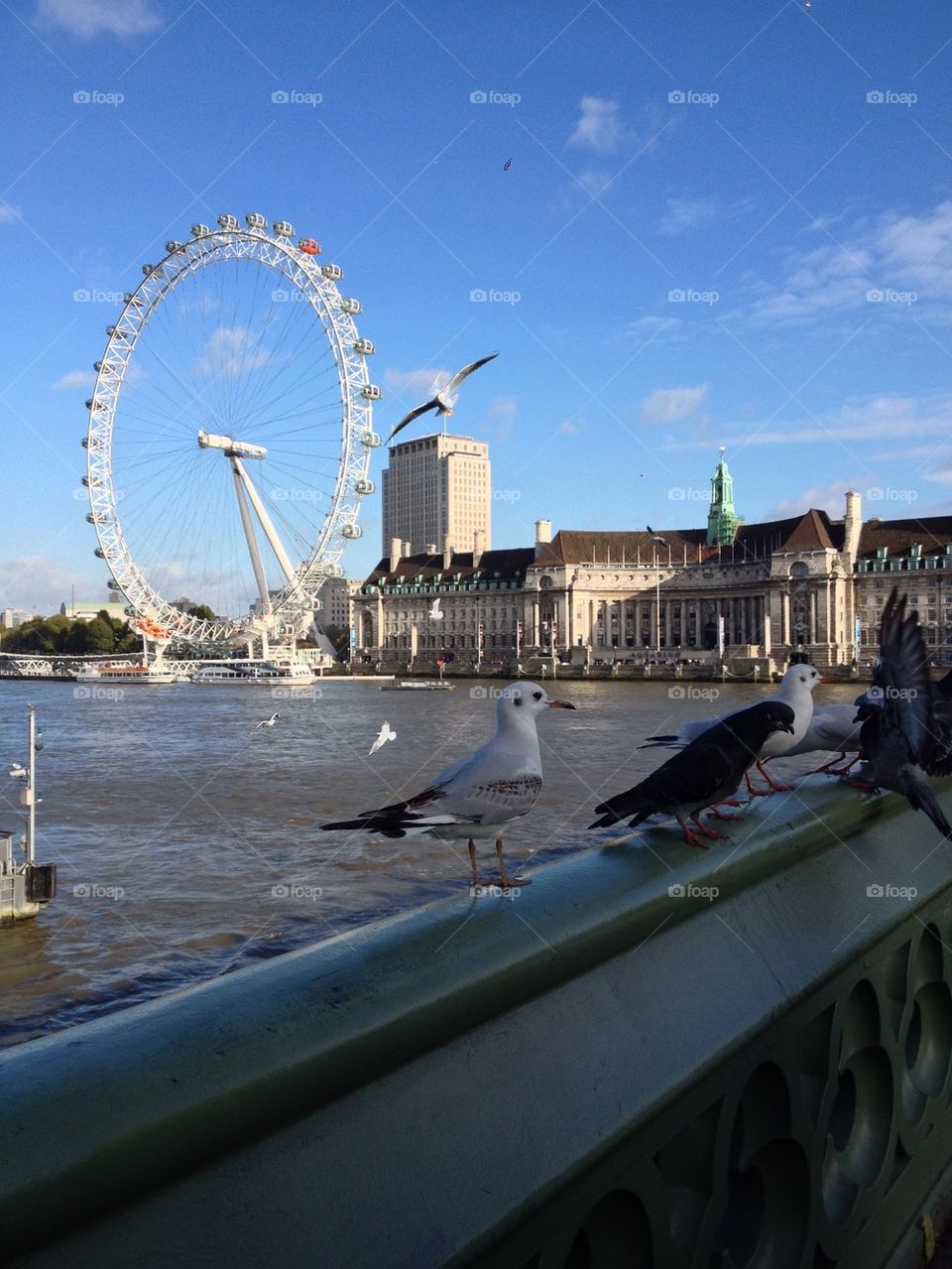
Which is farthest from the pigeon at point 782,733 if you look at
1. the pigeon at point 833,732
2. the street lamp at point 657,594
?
the street lamp at point 657,594

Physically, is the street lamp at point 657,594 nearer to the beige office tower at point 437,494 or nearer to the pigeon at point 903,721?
the beige office tower at point 437,494

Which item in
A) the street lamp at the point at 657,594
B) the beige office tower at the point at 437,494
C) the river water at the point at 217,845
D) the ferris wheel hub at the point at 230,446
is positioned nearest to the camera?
the river water at the point at 217,845

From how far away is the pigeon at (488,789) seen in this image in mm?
1921

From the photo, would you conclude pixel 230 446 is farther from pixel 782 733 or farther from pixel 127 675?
pixel 782 733

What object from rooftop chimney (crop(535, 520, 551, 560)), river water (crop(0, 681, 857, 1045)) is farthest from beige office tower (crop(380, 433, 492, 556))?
river water (crop(0, 681, 857, 1045))

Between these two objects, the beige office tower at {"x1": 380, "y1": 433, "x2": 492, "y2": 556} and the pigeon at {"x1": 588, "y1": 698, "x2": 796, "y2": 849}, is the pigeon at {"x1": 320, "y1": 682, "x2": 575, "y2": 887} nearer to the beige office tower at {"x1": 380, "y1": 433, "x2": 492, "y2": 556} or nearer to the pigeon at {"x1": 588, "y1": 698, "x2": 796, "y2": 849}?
the pigeon at {"x1": 588, "y1": 698, "x2": 796, "y2": 849}

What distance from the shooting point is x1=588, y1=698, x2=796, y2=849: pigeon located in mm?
1873

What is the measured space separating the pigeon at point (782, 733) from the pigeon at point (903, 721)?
196 mm

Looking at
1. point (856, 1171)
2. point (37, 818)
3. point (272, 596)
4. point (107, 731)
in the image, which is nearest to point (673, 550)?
point (272, 596)

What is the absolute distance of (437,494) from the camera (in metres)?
110

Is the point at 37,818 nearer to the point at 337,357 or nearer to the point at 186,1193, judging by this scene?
→ the point at 186,1193

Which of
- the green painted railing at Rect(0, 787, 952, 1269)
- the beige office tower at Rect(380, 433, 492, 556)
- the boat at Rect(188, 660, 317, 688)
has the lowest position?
the boat at Rect(188, 660, 317, 688)

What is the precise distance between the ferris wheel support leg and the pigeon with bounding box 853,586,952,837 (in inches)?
2149

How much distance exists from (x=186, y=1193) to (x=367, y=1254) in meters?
0.17
